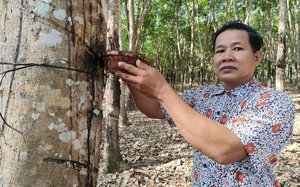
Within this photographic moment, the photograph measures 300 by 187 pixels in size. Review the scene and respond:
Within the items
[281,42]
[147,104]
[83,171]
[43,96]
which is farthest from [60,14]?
[281,42]

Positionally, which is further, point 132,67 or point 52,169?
point 132,67

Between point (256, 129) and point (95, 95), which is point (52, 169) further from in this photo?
point (256, 129)

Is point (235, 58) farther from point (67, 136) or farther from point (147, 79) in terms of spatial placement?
point (67, 136)

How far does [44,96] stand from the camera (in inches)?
34.2

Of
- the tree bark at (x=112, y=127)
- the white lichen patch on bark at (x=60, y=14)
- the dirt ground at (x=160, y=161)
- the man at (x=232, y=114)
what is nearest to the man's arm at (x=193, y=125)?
the man at (x=232, y=114)

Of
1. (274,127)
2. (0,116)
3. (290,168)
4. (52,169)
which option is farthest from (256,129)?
(290,168)

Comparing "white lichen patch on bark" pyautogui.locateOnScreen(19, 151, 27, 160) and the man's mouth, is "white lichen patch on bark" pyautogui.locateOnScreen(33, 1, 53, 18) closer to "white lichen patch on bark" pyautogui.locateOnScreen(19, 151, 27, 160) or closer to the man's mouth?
"white lichen patch on bark" pyautogui.locateOnScreen(19, 151, 27, 160)

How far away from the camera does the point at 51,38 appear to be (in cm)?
90

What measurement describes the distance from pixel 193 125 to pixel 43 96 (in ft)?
2.23

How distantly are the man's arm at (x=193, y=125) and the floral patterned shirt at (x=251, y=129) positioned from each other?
83 millimetres

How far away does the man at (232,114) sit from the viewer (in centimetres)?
96

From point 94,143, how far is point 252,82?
112 cm

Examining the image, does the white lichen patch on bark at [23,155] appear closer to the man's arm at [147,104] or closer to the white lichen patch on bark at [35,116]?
the white lichen patch on bark at [35,116]

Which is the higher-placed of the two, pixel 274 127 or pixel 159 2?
pixel 159 2
